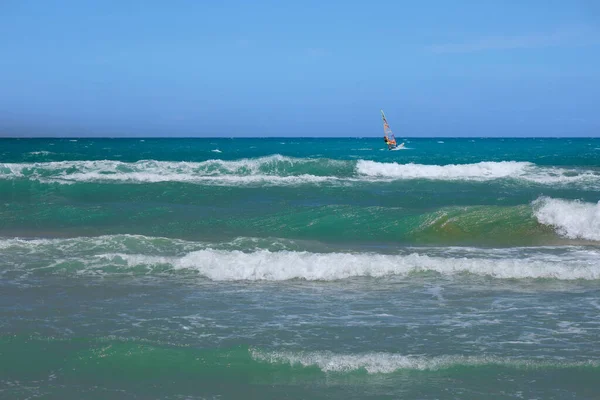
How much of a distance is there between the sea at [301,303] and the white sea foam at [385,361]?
19 mm

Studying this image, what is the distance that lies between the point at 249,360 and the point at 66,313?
9.10 ft

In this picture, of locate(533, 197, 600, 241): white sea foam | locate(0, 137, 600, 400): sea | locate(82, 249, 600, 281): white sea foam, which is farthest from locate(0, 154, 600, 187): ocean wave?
locate(82, 249, 600, 281): white sea foam

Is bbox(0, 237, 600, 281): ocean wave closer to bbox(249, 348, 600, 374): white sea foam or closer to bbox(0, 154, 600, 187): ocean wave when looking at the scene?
bbox(249, 348, 600, 374): white sea foam

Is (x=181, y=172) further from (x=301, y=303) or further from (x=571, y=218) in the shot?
(x=301, y=303)

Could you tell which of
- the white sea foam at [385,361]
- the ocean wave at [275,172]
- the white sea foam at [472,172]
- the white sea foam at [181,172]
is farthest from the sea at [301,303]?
the white sea foam at [472,172]

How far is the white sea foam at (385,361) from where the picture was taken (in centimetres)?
604

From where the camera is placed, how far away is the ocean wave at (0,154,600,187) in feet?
87.2

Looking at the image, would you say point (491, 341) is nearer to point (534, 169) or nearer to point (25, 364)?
point (25, 364)

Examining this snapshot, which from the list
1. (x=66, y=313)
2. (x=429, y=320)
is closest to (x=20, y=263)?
(x=66, y=313)

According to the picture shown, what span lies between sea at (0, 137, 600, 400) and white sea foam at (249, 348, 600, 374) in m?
0.02

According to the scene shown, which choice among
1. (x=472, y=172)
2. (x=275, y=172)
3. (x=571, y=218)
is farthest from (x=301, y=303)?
(x=472, y=172)

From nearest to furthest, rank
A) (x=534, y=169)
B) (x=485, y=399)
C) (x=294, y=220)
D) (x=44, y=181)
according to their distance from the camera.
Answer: (x=485, y=399)
(x=294, y=220)
(x=44, y=181)
(x=534, y=169)

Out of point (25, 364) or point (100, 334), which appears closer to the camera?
point (25, 364)

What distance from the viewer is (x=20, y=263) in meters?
10.6
